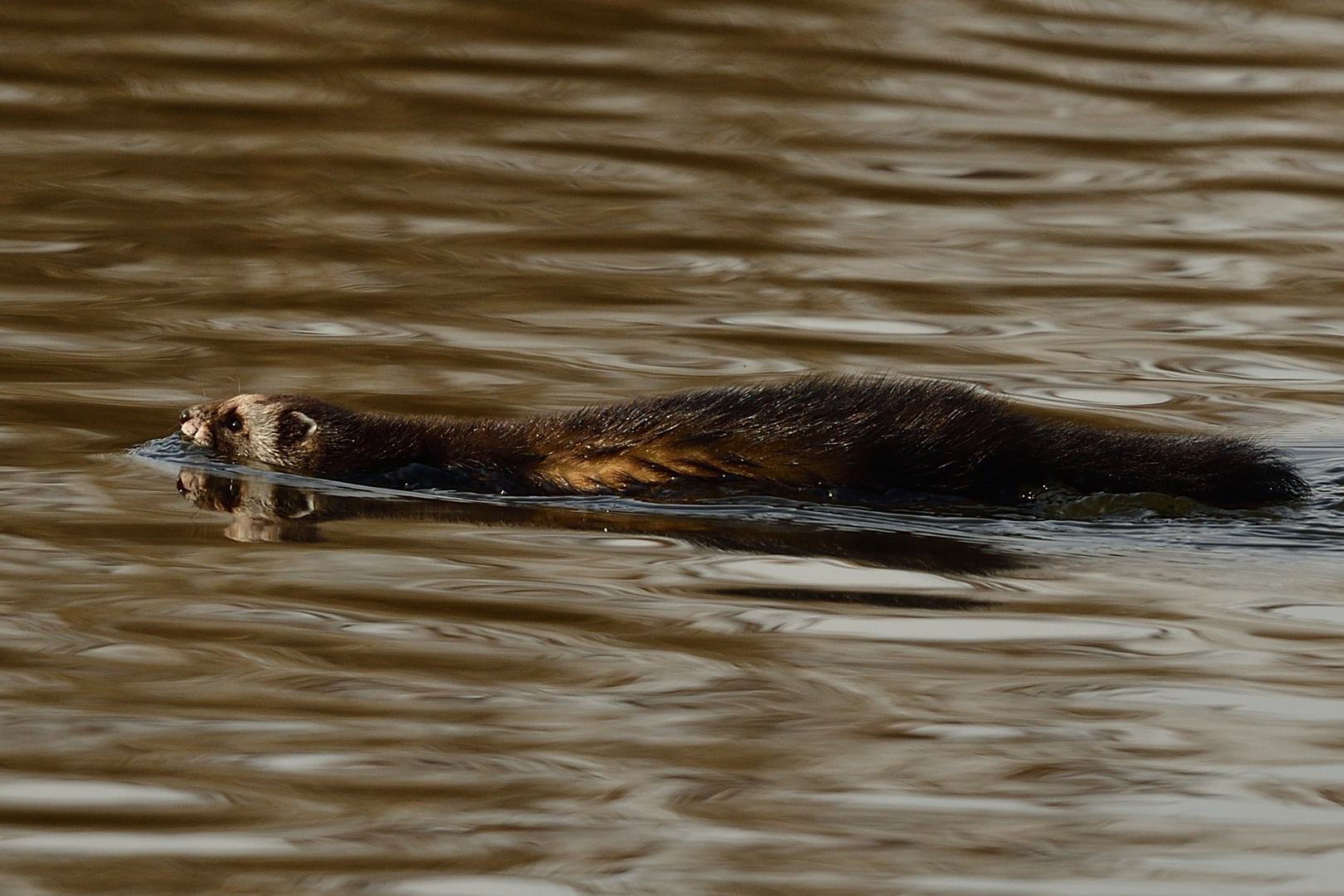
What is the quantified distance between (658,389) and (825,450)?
1.97 meters

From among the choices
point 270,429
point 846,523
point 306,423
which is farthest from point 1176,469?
point 270,429

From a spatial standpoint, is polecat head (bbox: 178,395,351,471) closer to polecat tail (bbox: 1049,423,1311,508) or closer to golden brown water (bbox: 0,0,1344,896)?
golden brown water (bbox: 0,0,1344,896)

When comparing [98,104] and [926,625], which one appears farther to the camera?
[98,104]

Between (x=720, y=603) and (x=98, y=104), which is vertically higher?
(x=98, y=104)

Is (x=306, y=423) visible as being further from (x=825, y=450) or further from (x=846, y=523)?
(x=846, y=523)

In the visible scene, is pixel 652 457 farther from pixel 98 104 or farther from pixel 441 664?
pixel 98 104

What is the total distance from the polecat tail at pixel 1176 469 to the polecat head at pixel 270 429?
2.54 meters

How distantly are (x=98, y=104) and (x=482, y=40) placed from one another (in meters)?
2.76

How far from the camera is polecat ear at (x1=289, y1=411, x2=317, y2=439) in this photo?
7.61 m

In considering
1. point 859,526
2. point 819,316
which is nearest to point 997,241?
point 819,316

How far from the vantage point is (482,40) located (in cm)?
1505

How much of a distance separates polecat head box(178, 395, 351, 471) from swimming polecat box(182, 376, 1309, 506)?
0.09 metres

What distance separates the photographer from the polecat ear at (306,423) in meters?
7.61

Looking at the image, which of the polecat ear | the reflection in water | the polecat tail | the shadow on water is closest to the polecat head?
the polecat ear
